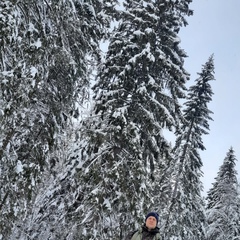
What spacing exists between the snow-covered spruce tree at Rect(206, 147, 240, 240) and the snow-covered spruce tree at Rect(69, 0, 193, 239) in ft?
58.2

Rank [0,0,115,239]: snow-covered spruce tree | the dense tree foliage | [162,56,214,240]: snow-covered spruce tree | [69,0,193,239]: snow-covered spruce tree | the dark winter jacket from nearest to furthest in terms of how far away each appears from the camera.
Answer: the dark winter jacket, [0,0,115,239]: snow-covered spruce tree, the dense tree foliage, [69,0,193,239]: snow-covered spruce tree, [162,56,214,240]: snow-covered spruce tree

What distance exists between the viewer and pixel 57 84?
452 inches

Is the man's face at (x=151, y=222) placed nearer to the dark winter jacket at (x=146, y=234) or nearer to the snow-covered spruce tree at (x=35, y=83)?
the dark winter jacket at (x=146, y=234)

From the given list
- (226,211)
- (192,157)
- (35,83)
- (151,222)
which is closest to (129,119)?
(35,83)

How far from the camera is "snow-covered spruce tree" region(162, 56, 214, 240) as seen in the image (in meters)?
22.6

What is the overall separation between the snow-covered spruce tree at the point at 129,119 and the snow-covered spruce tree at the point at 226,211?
58.2 ft

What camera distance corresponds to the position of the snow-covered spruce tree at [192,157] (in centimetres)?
2258

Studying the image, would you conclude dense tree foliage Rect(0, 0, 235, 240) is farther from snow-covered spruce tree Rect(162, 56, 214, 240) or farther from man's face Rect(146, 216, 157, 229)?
snow-covered spruce tree Rect(162, 56, 214, 240)

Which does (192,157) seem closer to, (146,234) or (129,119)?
(129,119)

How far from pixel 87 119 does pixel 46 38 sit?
5.23 m

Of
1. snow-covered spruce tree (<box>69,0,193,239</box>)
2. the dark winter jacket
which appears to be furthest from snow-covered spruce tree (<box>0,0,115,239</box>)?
the dark winter jacket

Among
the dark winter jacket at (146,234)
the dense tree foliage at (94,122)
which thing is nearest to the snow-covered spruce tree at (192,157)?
the dense tree foliage at (94,122)

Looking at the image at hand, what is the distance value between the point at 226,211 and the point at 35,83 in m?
25.2

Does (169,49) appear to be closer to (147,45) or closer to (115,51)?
(147,45)
